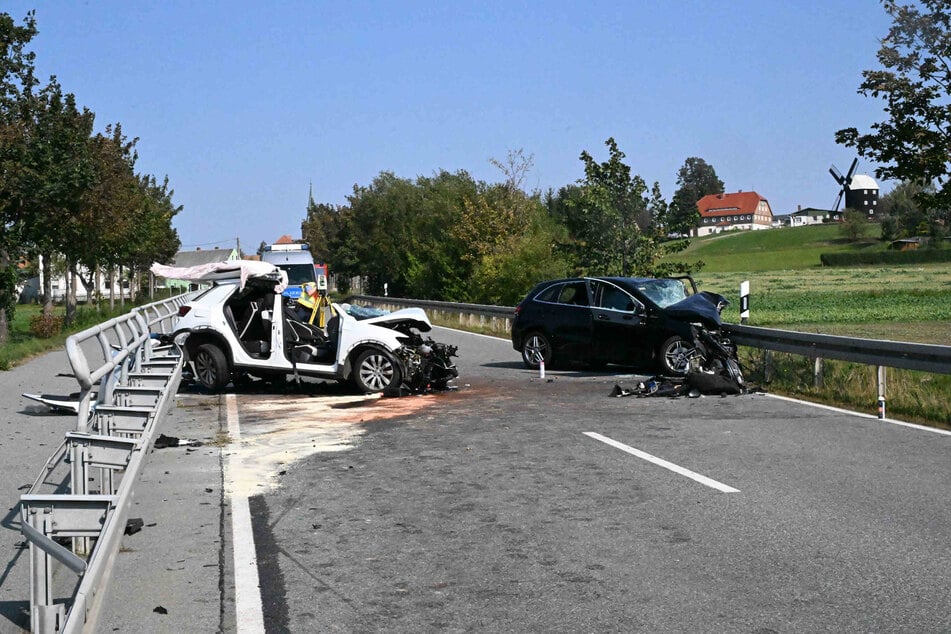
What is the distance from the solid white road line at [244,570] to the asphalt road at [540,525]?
5cm

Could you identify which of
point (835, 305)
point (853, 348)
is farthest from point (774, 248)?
point (853, 348)

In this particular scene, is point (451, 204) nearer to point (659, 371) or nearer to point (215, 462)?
point (659, 371)

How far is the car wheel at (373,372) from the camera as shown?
15320 mm

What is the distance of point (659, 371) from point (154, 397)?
10.1 m

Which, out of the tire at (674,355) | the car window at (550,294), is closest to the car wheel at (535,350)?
the car window at (550,294)

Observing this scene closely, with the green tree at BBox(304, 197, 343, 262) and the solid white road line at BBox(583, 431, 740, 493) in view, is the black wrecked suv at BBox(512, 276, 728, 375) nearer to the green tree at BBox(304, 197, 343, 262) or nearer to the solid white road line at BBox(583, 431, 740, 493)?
the solid white road line at BBox(583, 431, 740, 493)

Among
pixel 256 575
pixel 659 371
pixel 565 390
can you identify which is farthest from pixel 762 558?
pixel 659 371

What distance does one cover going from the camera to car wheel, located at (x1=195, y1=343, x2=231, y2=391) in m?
15.8

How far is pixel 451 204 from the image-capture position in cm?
6100

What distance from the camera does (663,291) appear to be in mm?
18203

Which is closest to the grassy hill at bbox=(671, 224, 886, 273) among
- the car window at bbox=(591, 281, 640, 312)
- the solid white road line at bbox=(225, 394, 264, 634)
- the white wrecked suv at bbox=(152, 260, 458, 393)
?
the car window at bbox=(591, 281, 640, 312)

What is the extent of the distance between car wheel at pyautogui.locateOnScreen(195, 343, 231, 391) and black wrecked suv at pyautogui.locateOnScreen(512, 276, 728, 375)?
5933 mm

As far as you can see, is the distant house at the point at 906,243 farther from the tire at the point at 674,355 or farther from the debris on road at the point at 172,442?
the debris on road at the point at 172,442

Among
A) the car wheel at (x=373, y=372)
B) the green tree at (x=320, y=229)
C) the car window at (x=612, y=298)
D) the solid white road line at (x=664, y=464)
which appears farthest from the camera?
the green tree at (x=320, y=229)
